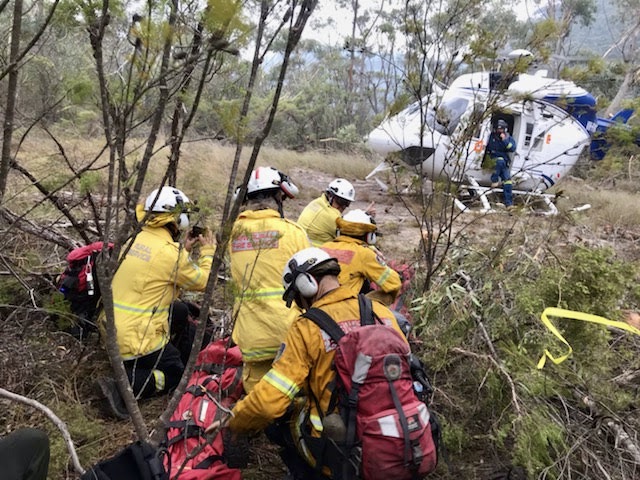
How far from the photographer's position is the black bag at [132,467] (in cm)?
170

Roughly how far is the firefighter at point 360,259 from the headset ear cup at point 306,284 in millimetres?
1417

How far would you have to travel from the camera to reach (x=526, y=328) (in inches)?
135

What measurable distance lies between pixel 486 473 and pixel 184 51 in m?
2.85

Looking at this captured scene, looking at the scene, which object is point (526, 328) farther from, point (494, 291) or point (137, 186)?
point (137, 186)

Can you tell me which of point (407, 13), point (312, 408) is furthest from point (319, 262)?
point (407, 13)

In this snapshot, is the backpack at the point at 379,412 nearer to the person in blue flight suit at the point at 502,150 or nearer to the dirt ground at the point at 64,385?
the dirt ground at the point at 64,385

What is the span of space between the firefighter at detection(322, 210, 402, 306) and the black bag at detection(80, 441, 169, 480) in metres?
2.58

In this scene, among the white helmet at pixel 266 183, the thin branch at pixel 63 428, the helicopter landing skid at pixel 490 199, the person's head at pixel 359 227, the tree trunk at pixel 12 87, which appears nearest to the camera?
the thin branch at pixel 63 428

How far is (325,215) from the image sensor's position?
5535 millimetres

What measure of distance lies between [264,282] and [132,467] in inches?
70.5

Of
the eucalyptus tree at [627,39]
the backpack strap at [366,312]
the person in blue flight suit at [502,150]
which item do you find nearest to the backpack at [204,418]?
the backpack strap at [366,312]

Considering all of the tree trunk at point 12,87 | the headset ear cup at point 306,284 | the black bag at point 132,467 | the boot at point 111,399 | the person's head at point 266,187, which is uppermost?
the tree trunk at point 12,87

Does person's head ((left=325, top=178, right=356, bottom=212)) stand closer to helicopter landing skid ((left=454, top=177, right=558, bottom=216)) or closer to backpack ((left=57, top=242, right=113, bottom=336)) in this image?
helicopter landing skid ((left=454, top=177, right=558, bottom=216))

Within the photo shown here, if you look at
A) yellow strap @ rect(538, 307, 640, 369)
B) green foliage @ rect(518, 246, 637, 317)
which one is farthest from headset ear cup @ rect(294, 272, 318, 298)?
green foliage @ rect(518, 246, 637, 317)
